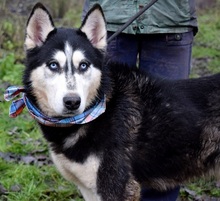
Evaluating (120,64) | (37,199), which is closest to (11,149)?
(37,199)

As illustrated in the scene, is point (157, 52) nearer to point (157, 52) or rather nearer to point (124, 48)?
point (157, 52)

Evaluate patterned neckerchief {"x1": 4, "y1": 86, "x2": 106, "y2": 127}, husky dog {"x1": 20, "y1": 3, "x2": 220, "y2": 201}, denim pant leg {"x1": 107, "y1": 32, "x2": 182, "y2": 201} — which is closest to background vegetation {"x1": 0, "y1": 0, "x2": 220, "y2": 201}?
husky dog {"x1": 20, "y1": 3, "x2": 220, "y2": 201}

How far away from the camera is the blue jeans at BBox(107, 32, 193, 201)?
364 cm

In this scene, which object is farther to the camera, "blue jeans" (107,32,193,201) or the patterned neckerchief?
"blue jeans" (107,32,193,201)

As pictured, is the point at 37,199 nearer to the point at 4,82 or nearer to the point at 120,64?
the point at 120,64

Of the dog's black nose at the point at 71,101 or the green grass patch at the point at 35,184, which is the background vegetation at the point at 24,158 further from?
the dog's black nose at the point at 71,101

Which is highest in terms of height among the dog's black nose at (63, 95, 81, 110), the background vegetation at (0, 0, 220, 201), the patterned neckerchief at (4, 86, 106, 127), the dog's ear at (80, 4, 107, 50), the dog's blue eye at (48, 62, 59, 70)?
the dog's ear at (80, 4, 107, 50)

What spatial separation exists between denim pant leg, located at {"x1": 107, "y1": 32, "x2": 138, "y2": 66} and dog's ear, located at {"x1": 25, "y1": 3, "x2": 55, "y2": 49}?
0.76 metres

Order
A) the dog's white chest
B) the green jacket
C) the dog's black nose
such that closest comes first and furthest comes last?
the dog's black nose
the dog's white chest
the green jacket

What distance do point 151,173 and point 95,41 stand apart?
1.01 meters

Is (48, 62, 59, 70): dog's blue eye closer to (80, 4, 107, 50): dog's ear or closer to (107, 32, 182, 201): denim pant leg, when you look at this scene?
(80, 4, 107, 50): dog's ear

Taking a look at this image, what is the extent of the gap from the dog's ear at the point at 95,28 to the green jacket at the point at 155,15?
0.43 meters

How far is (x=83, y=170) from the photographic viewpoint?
3074 millimetres

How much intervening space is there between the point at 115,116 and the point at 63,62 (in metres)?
0.55
